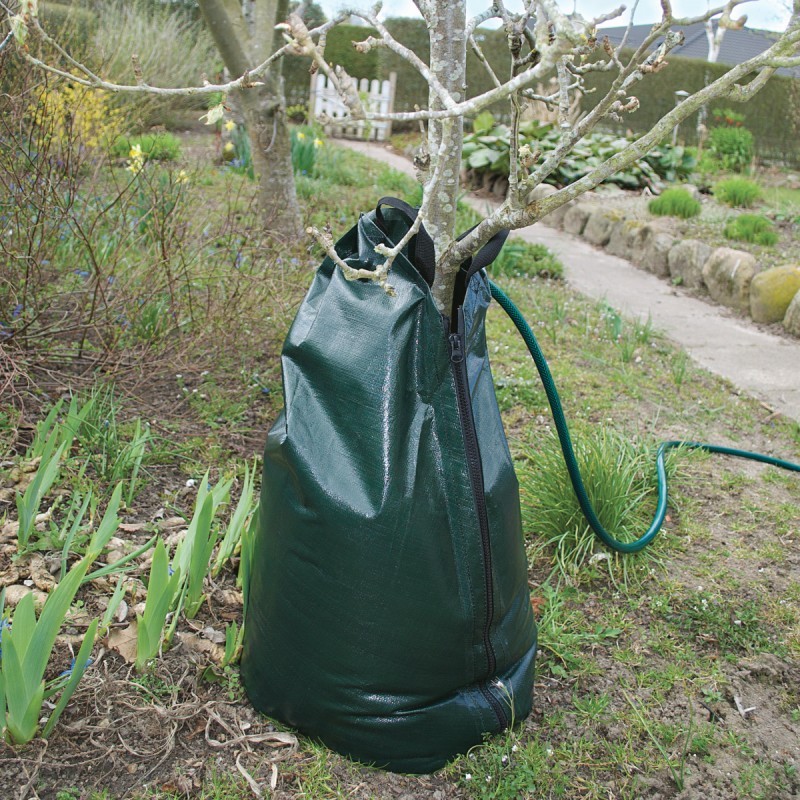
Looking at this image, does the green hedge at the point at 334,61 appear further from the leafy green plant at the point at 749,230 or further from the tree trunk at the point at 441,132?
the tree trunk at the point at 441,132

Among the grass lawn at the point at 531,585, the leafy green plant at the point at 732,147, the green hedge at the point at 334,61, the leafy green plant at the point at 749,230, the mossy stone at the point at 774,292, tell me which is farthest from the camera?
the green hedge at the point at 334,61

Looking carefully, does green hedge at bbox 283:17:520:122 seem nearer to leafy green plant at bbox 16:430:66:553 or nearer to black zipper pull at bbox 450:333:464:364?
leafy green plant at bbox 16:430:66:553

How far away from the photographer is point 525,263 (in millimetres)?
5641

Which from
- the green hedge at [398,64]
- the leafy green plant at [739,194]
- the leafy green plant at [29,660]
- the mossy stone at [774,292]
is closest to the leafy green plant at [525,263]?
the mossy stone at [774,292]


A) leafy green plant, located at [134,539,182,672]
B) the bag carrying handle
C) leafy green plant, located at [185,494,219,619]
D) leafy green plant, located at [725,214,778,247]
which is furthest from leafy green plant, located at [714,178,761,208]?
leafy green plant, located at [134,539,182,672]

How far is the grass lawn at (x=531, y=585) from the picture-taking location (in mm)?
1571

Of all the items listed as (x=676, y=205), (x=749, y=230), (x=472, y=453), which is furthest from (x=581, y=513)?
(x=676, y=205)

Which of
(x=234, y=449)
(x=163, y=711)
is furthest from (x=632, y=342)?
(x=163, y=711)

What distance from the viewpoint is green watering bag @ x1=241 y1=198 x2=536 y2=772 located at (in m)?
1.44

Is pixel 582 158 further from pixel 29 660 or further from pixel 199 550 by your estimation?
pixel 29 660

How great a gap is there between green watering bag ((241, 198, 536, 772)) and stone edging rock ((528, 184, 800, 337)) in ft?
8.45

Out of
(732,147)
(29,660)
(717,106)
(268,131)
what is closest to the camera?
(29,660)

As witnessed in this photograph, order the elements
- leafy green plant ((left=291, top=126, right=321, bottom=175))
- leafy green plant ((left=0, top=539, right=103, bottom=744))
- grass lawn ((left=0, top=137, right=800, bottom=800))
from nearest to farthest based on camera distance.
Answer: leafy green plant ((left=0, top=539, right=103, bottom=744)) → grass lawn ((left=0, top=137, right=800, bottom=800)) → leafy green plant ((left=291, top=126, right=321, bottom=175))

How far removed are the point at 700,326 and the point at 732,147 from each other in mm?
6955
